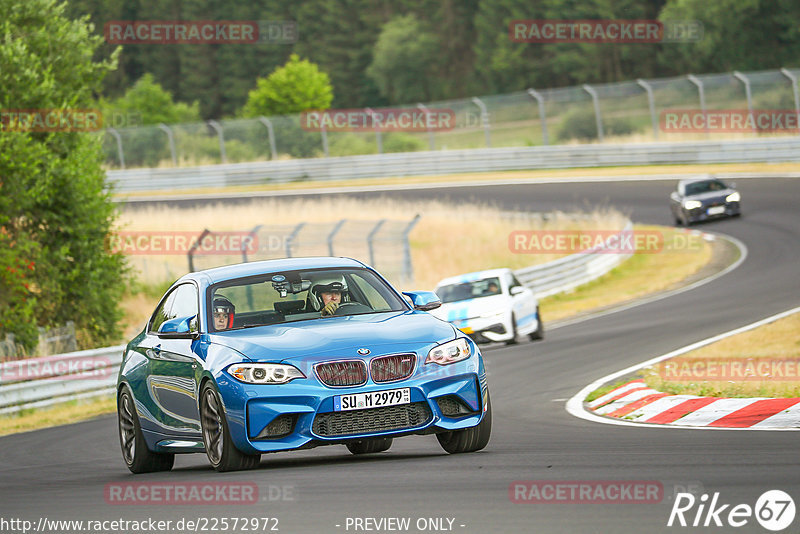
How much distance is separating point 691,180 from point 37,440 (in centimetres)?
2628

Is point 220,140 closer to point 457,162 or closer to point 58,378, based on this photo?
point 457,162

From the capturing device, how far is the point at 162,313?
10102mm

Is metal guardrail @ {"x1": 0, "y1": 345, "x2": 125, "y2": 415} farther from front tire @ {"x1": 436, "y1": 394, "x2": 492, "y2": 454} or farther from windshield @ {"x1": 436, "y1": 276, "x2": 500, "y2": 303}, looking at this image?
front tire @ {"x1": 436, "y1": 394, "x2": 492, "y2": 454}

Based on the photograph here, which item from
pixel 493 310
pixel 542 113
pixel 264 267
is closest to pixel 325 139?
pixel 542 113

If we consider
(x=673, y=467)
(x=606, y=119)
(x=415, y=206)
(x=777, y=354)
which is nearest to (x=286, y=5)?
(x=606, y=119)

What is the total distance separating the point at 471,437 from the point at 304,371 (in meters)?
1.41

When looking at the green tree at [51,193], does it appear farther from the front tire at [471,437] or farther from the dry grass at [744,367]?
the front tire at [471,437]

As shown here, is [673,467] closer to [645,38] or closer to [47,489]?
[47,489]

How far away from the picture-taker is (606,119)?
176ft

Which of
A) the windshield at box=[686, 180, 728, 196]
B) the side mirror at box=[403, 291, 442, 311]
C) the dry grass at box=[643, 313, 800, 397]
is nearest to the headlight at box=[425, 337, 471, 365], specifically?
the side mirror at box=[403, 291, 442, 311]

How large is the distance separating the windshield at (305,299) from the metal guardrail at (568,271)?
19462 millimetres

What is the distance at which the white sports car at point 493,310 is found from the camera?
21406 mm

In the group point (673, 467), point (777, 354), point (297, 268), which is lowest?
point (777, 354)

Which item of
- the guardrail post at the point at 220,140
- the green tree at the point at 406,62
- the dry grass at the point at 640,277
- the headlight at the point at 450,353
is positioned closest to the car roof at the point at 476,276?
the dry grass at the point at 640,277
